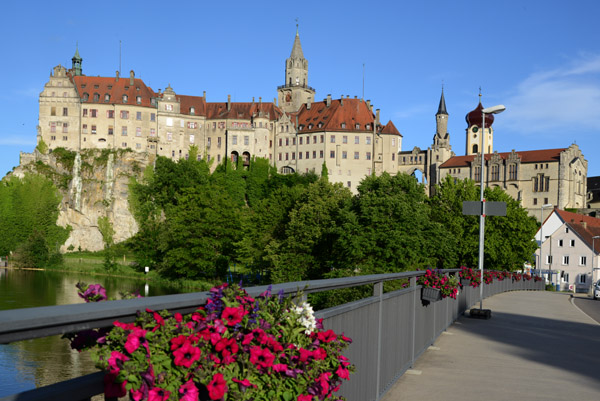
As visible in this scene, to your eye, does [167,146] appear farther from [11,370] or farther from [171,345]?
[171,345]

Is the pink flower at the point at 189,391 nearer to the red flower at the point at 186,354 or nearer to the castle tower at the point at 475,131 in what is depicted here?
the red flower at the point at 186,354

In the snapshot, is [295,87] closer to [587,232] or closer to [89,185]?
[89,185]

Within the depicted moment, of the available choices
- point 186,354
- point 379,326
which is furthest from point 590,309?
point 186,354

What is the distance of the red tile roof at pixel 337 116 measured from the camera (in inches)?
4587

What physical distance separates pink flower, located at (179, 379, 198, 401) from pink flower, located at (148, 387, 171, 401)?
2.8 inches

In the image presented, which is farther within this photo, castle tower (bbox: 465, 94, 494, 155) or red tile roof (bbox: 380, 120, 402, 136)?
castle tower (bbox: 465, 94, 494, 155)

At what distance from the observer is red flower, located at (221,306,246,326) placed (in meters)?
3.29

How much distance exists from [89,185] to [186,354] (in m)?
107

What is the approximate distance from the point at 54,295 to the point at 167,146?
60.5m

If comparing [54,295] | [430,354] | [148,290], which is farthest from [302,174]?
[430,354]

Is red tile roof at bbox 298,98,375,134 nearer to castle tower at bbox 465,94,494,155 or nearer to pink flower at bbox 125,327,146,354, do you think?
castle tower at bbox 465,94,494,155

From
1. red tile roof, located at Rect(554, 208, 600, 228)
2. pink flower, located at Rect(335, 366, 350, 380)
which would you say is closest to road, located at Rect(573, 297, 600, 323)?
pink flower, located at Rect(335, 366, 350, 380)

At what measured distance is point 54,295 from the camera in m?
53.6

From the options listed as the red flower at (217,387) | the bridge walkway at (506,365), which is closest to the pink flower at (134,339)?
the red flower at (217,387)
